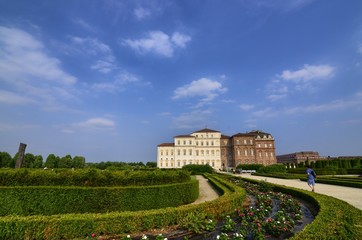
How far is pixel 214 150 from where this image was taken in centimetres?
6072

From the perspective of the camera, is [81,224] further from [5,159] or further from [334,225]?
[5,159]

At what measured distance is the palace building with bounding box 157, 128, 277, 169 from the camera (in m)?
58.2

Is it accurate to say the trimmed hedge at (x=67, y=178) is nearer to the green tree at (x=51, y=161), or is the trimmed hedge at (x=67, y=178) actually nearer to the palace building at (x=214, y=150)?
the palace building at (x=214, y=150)

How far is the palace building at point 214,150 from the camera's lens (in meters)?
58.2

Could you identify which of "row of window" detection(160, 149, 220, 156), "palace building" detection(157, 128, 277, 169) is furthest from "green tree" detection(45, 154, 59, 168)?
"row of window" detection(160, 149, 220, 156)

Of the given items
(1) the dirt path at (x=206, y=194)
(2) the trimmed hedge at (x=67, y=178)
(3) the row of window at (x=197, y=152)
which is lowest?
(1) the dirt path at (x=206, y=194)

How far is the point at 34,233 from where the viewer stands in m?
4.36

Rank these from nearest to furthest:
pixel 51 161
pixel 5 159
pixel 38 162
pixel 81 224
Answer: pixel 81 224 < pixel 5 159 < pixel 38 162 < pixel 51 161

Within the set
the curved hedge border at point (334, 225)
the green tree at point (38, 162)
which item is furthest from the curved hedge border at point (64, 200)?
the green tree at point (38, 162)

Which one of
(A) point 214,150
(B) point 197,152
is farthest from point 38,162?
(A) point 214,150

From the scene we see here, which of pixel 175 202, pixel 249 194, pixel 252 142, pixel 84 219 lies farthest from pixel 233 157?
pixel 84 219

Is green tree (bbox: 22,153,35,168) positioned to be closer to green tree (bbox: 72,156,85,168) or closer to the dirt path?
green tree (bbox: 72,156,85,168)

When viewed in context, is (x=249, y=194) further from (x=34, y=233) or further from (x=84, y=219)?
(x=34, y=233)

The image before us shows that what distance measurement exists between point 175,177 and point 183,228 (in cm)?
396
